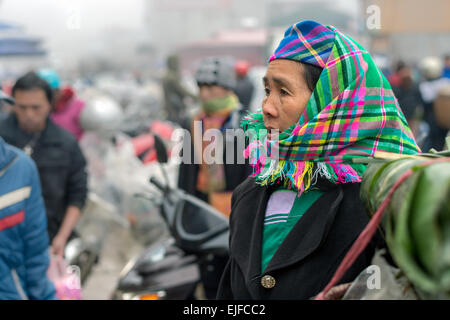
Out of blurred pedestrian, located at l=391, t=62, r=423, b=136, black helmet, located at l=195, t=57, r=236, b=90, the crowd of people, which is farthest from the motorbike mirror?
blurred pedestrian, located at l=391, t=62, r=423, b=136

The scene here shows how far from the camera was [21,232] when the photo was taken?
8.08 ft

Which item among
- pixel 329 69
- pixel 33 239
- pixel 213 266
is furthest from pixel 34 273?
pixel 329 69

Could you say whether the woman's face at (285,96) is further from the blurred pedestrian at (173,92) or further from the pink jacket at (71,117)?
the blurred pedestrian at (173,92)

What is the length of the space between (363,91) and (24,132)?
275 centimetres

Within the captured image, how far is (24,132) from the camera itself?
3613 mm

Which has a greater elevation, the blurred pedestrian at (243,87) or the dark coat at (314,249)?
the dark coat at (314,249)

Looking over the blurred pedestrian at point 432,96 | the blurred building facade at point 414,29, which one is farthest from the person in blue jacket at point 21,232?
the blurred building facade at point 414,29

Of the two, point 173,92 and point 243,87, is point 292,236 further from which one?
point 173,92

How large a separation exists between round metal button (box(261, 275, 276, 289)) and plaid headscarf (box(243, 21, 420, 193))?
27 cm

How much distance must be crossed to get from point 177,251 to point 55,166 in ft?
3.52

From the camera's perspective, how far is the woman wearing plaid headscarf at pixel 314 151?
56.6 inches

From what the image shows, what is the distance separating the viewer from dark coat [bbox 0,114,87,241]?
3.60 m

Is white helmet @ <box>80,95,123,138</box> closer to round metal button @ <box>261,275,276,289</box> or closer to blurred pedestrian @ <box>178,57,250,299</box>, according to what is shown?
blurred pedestrian @ <box>178,57,250,299</box>

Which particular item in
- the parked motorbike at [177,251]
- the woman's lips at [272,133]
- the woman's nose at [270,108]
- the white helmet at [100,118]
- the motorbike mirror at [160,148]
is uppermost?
the woman's nose at [270,108]
